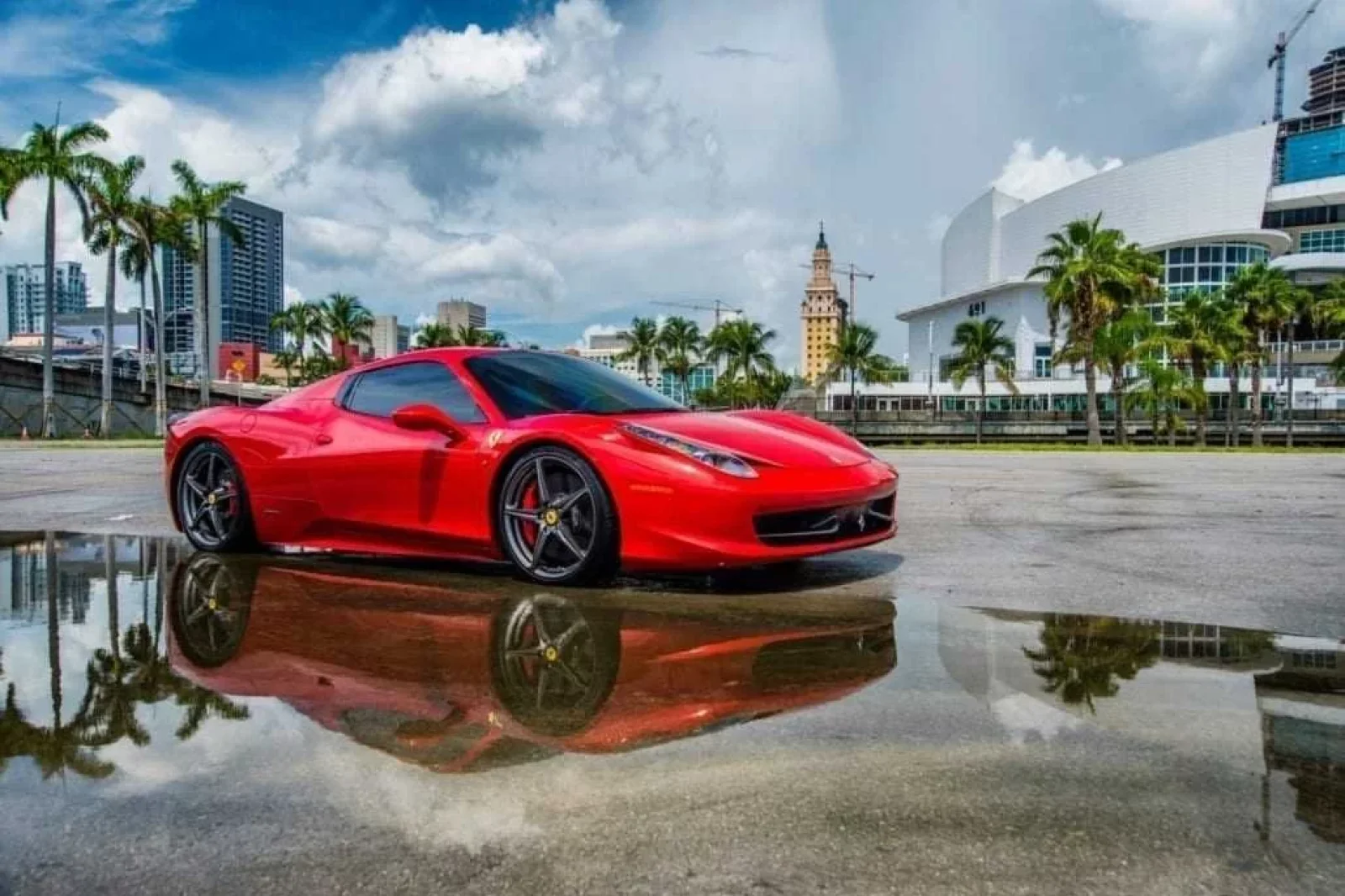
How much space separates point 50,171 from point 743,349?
45.3 metres

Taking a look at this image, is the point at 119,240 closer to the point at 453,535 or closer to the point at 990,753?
the point at 453,535

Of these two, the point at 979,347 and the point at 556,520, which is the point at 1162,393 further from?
the point at 556,520

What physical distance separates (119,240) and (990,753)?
165 feet

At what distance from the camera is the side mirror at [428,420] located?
5.02 m

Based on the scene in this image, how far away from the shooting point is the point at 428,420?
502 centimetres

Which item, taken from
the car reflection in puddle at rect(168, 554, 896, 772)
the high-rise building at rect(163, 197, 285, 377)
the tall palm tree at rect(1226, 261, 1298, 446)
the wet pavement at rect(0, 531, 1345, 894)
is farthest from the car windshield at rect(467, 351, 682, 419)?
the high-rise building at rect(163, 197, 285, 377)

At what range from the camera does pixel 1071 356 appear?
4209 centimetres

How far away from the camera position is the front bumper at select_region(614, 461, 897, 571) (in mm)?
4379

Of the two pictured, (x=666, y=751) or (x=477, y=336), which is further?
(x=477, y=336)

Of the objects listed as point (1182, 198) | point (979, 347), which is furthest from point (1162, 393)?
point (1182, 198)

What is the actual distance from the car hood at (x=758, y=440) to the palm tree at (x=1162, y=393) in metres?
43.9

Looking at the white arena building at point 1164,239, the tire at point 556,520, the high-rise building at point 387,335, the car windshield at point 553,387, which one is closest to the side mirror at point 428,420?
the car windshield at point 553,387

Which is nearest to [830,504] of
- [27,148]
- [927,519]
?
[927,519]

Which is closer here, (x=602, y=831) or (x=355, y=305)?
(x=602, y=831)
